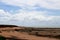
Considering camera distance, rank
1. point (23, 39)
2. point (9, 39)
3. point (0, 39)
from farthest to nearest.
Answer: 1. point (23, 39)
2. point (9, 39)
3. point (0, 39)

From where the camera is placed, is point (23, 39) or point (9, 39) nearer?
point (9, 39)

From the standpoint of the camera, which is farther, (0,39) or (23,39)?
(23,39)

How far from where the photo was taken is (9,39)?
1526 inches

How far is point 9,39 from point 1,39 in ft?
16.5

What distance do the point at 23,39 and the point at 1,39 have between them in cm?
846

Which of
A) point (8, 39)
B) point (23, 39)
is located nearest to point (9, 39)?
point (8, 39)

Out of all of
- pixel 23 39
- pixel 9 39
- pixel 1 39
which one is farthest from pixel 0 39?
pixel 23 39

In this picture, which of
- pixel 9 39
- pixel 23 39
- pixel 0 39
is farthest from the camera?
pixel 23 39

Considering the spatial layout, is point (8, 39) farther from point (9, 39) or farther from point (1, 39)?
point (1, 39)

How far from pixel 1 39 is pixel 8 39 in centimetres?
514

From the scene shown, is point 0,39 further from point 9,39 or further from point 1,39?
point 9,39

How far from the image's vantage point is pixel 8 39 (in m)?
38.9

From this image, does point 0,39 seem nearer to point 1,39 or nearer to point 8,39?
point 1,39

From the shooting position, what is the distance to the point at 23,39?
41.3 m
